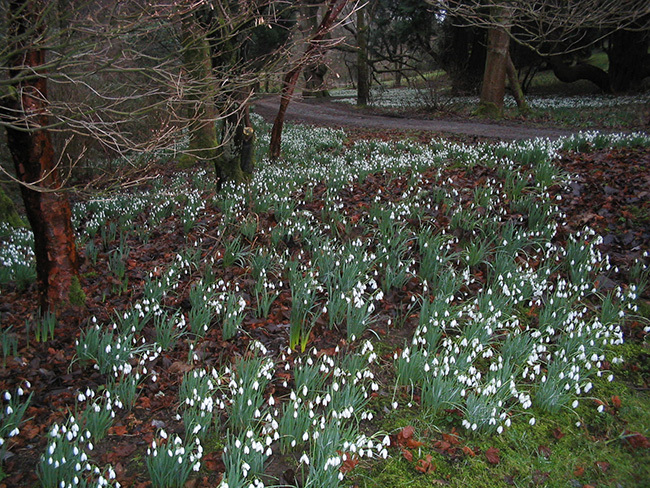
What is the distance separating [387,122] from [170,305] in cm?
1299

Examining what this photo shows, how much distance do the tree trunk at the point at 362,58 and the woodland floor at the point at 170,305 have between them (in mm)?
14720

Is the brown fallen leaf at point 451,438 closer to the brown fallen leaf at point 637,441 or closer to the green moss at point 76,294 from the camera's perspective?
the brown fallen leaf at point 637,441

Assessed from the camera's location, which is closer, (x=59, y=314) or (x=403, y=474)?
(x=403, y=474)

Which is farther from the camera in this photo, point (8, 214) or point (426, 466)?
point (8, 214)

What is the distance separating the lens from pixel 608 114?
534 inches

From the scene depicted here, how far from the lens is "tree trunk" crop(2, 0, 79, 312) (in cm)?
322

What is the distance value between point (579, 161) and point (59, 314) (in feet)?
20.8

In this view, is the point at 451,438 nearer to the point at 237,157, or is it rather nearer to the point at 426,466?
the point at 426,466

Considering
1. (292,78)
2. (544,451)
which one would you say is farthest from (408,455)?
(292,78)

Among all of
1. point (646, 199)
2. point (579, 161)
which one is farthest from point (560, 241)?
point (579, 161)

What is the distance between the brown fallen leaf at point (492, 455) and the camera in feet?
7.85

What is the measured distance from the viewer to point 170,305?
12.5ft

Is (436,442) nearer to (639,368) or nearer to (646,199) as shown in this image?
(639,368)

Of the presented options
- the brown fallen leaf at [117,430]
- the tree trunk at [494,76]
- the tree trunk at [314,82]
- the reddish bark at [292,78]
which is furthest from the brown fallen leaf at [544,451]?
the tree trunk at [494,76]
